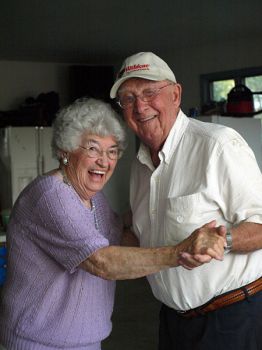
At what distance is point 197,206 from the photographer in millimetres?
1625

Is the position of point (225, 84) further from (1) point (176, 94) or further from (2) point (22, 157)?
(1) point (176, 94)

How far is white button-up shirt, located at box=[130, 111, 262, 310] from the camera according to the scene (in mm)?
1587

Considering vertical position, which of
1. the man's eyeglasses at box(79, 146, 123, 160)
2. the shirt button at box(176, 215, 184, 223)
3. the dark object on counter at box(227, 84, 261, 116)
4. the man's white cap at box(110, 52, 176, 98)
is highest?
the dark object on counter at box(227, 84, 261, 116)

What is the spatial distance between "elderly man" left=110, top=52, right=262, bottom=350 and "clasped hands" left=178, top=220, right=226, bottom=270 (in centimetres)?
7

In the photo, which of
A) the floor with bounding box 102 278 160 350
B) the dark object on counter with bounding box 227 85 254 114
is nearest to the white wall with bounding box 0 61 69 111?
the dark object on counter with bounding box 227 85 254 114

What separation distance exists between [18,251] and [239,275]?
2.20ft

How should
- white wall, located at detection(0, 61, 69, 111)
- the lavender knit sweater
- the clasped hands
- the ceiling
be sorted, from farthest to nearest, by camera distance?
1. white wall, located at detection(0, 61, 69, 111)
2. the ceiling
3. the lavender knit sweater
4. the clasped hands

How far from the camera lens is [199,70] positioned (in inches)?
291

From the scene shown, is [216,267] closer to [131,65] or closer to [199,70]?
[131,65]

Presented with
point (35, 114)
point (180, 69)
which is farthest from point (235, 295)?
point (180, 69)

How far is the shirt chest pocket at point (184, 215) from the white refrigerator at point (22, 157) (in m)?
4.08

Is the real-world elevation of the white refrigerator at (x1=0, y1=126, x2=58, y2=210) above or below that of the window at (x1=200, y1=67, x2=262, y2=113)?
below

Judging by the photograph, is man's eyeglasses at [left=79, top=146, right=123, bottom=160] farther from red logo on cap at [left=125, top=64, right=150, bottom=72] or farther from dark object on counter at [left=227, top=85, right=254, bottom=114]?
dark object on counter at [left=227, top=85, right=254, bottom=114]

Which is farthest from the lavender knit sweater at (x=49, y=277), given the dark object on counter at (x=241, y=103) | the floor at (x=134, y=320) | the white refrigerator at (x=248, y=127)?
the dark object on counter at (x=241, y=103)
